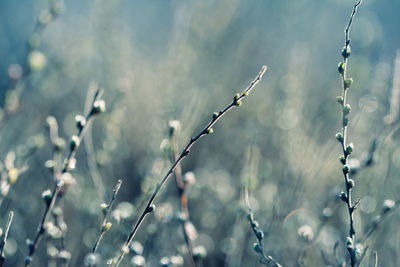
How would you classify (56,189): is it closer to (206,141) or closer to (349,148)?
(349,148)

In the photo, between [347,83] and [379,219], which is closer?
[347,83]

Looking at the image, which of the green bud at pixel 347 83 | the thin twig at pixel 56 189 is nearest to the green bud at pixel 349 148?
the green bud at pixel 347 83

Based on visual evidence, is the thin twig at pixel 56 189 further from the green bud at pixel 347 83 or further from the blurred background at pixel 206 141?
the green bud at pixel 347 83

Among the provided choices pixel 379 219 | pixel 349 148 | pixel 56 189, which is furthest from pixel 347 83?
pixel 56 189

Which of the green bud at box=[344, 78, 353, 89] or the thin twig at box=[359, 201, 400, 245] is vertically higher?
the green bud at box=[344, 78, 353, 89]

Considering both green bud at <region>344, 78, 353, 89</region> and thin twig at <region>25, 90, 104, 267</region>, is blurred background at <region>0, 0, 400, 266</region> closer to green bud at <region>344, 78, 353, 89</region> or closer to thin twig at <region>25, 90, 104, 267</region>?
thin twig at <region>25, 90, 104, 267</region>

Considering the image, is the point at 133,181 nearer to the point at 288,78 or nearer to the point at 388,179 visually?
the point at 288,78

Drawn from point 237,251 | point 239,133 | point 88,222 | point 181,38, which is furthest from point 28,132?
point 237,251

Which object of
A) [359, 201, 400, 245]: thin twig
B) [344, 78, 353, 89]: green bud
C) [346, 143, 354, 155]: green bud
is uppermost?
[344, 78, 353, 89]: green bud

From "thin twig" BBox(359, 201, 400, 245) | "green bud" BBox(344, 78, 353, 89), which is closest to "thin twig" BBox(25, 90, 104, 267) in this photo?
"green bud" BBox(344, 78, 353, 89)

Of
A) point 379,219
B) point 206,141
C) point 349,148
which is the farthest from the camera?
point 206,141
